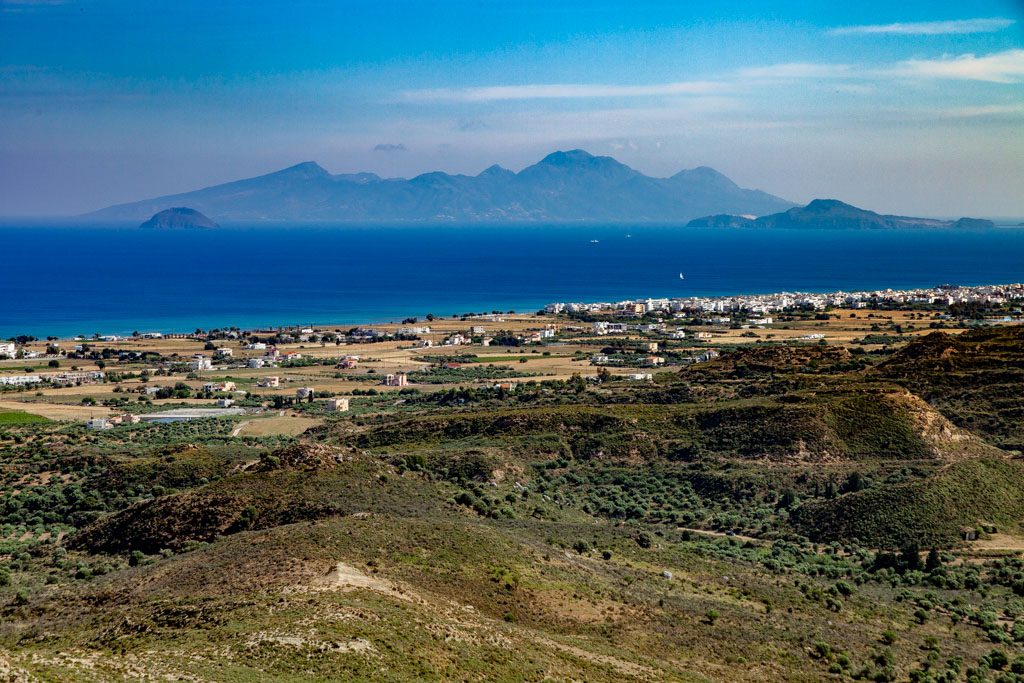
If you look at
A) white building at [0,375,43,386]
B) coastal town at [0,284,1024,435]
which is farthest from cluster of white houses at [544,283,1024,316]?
white building at [0,375,43,386]

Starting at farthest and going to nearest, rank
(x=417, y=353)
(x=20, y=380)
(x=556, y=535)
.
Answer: (x=417, y=353) → (x=20, y=380) → (x=556, y=535)

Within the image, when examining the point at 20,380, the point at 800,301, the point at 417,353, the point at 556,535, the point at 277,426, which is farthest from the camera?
the point at 800,301

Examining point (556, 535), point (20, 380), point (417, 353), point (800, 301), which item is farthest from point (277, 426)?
point (800, 301)

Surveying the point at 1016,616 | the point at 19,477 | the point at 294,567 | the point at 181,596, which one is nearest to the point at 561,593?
the point at 294,567

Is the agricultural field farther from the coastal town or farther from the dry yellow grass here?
the coastal town

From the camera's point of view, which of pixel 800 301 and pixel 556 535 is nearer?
pixel 556 535

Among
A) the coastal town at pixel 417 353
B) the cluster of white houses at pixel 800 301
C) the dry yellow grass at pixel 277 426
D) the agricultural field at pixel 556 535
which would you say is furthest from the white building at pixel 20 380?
the cluster of white houses at pixel 800 301

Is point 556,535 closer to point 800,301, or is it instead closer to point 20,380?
point 20,380

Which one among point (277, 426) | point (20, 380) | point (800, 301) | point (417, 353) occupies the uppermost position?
point (800, 301)

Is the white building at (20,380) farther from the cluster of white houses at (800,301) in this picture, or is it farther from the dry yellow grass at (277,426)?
the cluster of white houses at (800,301)
